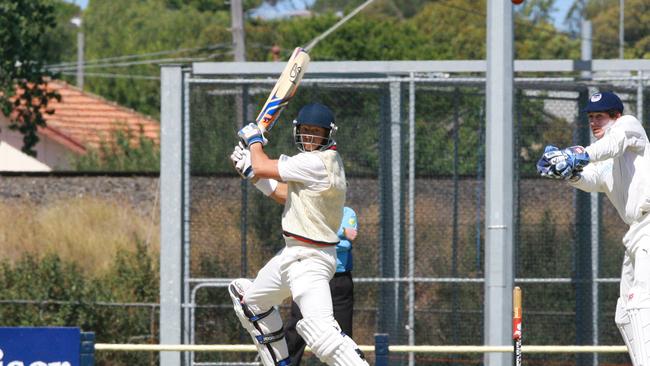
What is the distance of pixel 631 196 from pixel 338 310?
271 centimetres

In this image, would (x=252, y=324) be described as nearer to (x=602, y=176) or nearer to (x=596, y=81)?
(x=602, y=176)

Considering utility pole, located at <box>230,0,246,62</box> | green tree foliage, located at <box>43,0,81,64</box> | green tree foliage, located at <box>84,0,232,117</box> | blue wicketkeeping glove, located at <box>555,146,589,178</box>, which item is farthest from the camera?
green tree foliage, located at <box>84,0,232,117</box>

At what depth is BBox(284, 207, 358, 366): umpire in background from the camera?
1084 centimetres

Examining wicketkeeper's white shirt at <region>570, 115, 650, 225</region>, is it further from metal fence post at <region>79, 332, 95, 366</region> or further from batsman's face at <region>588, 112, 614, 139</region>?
metal fence post at <region>79, 332, 95, 366</region>

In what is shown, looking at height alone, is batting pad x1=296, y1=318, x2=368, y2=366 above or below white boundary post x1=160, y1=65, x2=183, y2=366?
below

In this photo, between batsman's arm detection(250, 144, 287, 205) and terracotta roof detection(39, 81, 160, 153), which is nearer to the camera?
batsman's arm detection(250, 144, 287, 205)

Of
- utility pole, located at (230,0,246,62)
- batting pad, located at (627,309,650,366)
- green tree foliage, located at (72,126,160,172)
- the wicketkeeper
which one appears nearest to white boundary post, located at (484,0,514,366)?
batting pad, located at (627,309,650,366)

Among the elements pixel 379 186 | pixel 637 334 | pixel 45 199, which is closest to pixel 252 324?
pixel 637 334

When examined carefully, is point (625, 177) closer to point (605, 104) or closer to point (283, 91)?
point (605, 104)

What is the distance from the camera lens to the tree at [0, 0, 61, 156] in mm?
22562

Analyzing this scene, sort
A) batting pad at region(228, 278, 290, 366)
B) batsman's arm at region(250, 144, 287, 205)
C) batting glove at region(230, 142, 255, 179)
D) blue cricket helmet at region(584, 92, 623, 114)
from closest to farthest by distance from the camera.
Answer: batsman's arm at region(250, 144, 287, 205) → batting glove at region(230, 142, 255, 179) → blue cricket helmet at region(584, 92, 623, 114) → batting pad at region(228, 278, 290, 366)

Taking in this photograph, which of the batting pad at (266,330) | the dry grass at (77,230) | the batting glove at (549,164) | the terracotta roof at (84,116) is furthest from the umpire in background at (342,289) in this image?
the terracotta roof at (84,116)

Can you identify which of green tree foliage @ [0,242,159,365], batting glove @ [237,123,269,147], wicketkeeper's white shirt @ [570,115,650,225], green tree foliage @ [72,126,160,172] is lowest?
green tree foliage @ [0,242,159,365]

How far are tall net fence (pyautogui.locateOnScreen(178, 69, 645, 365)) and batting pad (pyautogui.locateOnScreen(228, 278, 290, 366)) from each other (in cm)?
309
